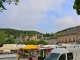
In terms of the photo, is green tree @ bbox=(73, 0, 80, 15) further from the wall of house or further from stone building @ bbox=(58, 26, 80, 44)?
the wall of house

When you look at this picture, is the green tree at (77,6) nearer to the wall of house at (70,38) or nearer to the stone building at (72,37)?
the stone building at (72,37)

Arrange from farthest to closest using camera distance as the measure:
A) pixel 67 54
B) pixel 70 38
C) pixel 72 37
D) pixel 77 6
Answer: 1. pixel 70 38
2. pixel 72 37
3. pixel 67 54
4. pixel 77 6

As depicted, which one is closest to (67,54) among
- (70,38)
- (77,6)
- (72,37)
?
(77,6)

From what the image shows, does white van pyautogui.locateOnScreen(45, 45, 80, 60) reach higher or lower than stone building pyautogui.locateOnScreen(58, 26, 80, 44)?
lower

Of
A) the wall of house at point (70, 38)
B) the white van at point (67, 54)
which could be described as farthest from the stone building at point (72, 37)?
the white van at point (67, 54)

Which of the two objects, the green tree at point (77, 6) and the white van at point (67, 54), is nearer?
the green tree at point (77, 6)

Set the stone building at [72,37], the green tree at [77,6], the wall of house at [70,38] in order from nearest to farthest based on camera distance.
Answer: the green tree at [77,6] → the stone building at [72,37] → the wall of house at [70,38]

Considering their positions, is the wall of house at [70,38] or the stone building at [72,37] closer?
the stone building at [72,37]

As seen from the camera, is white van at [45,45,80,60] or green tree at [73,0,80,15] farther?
white van at [45,45,80,60]

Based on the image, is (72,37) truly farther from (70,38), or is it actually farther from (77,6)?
(77,6)

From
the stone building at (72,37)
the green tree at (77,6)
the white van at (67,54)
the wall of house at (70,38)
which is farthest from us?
the wall of house at (70,38)

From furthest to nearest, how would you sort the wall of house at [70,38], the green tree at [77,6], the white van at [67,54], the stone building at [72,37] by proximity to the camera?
the wall of house at [70,38]
the stone building at [72,37]
the white van at [67,54]
the green tree at [77,6]

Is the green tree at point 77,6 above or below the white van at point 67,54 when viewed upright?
above

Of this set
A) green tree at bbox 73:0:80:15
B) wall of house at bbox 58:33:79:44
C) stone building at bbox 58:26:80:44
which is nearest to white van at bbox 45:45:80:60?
green tree at bbox 73:0:80:15
